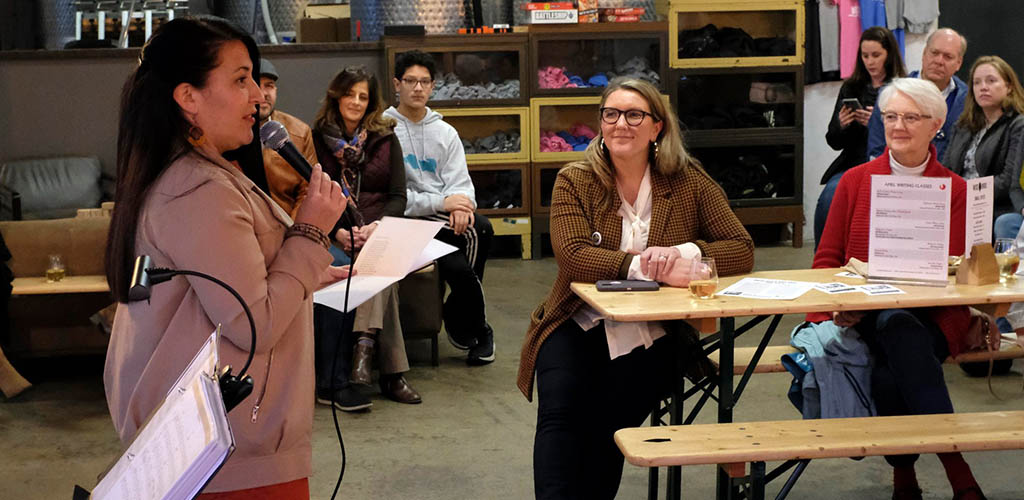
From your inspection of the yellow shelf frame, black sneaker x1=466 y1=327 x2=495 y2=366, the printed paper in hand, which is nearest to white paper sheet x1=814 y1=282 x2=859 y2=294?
the printed paper in hand

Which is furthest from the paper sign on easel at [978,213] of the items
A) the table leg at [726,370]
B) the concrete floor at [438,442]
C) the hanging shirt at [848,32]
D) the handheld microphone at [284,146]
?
the hanging shirt at [848,32]

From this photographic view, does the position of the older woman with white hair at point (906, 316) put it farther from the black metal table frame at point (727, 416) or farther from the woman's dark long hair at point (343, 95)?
the woman's dark long hair at point (343, 95)

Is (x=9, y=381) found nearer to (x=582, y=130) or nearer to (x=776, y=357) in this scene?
(x=776, y=357)

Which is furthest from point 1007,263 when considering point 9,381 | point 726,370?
point 9,381

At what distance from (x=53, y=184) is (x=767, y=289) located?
→ 5.65 m

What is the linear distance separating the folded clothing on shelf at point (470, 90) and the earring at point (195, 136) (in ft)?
19.4

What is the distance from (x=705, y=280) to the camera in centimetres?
286

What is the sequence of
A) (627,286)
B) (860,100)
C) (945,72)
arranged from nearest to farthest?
(627,286)
(945,72)
(860,100)

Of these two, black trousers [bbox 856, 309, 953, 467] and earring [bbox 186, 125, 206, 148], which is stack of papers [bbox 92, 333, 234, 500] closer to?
earring [bbox 186, 125, 206, 148]

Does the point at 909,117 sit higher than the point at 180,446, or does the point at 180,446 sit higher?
the point at 909,117

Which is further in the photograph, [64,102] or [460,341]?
[64,102]

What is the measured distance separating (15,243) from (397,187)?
→ 1.69 meters

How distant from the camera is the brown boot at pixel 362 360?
4465 mm

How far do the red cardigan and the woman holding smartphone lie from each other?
2.43 meters
